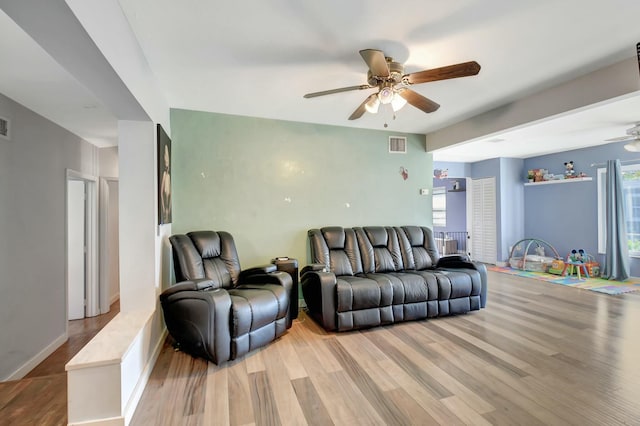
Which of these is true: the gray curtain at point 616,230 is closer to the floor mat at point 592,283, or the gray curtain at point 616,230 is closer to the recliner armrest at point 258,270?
the floor mat at point 592,283

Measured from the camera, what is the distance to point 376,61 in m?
2.06

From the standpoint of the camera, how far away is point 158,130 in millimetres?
2633

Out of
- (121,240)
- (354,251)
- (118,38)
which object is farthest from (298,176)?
(118,38)

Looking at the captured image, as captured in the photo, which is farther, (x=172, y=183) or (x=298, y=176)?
(x=298, y=176)

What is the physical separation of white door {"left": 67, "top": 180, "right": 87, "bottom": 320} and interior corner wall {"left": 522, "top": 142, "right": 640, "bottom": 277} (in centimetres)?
861

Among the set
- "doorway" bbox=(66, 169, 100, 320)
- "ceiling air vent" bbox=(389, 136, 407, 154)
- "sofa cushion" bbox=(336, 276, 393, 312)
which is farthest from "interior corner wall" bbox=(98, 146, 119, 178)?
"ceiling air vent" bbox=(389, 136, 407, 154)

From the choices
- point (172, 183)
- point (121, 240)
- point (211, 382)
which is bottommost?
point (211, 382)

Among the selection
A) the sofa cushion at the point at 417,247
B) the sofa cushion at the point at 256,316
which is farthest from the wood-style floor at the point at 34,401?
the sofa cushion at the point at 417,247

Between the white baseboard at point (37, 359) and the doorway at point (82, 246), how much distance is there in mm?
765

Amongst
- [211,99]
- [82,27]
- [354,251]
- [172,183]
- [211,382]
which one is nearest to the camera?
[82,27]

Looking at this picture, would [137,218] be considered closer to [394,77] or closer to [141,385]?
[141,385]

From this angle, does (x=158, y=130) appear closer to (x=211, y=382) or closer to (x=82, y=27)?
(x=82, y=27)

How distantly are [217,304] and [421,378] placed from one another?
170cm

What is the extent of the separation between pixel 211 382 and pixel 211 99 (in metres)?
2.83
